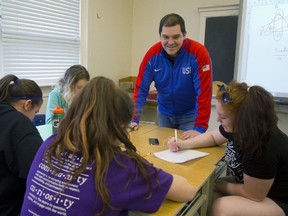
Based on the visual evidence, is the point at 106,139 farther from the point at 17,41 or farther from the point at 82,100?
the point at 17,41

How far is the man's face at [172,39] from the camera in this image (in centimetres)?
196

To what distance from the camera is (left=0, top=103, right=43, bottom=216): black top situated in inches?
39.3

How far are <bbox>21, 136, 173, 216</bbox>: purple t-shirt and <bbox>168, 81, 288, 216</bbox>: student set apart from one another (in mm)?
547

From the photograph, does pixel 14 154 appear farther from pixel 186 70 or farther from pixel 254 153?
pixel 186 70

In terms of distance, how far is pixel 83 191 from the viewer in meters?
0.75

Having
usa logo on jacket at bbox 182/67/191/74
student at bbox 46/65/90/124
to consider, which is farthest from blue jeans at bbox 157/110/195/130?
student at bbox 46/65/90/124

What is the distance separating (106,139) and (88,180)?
13cm

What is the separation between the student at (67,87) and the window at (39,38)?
841 millimetres

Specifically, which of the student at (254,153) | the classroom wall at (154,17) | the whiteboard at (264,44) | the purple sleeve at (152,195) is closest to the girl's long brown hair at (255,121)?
the student at (254,153)

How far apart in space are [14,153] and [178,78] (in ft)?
4.73

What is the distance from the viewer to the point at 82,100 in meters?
0.85

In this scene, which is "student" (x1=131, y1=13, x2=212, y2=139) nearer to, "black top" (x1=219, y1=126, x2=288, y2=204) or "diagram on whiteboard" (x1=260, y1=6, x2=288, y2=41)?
"black top" (x1=219, y1=126, x2=288, y2=204)

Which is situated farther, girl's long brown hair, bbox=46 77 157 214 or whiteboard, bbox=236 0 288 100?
whiteboard, bbox=236 0 288 100

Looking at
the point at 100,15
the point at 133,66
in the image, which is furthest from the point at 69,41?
the point at 133,66
